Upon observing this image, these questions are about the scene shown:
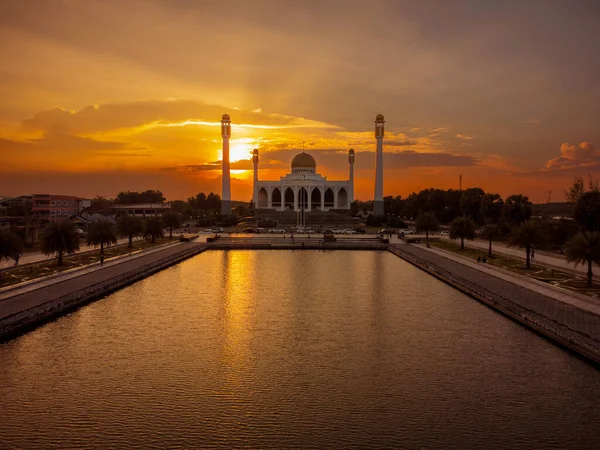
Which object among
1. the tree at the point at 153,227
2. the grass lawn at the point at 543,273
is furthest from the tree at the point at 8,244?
the grass lawn at the point at 543,273

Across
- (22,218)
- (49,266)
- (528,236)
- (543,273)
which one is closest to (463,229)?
(528,236)

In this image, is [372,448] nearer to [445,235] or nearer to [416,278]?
[416,278]

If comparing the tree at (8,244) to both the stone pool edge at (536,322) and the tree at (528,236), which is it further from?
the tree at (528,236)

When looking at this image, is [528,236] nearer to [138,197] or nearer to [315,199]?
[315,199]

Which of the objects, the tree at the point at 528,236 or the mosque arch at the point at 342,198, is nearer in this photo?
the tree at the point at 528,236

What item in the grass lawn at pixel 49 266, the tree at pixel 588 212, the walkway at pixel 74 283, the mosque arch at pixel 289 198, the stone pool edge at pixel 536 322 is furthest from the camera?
the mosque arch at pixel 289 198

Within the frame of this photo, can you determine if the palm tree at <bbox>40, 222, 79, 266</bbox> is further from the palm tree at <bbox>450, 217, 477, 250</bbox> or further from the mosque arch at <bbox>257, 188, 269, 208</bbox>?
the mosque arch at <bbox>257, 188, 269, 208</bbox>

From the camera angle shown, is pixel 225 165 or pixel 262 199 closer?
pixel 225 165

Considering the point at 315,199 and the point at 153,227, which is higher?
the point at 315,199
